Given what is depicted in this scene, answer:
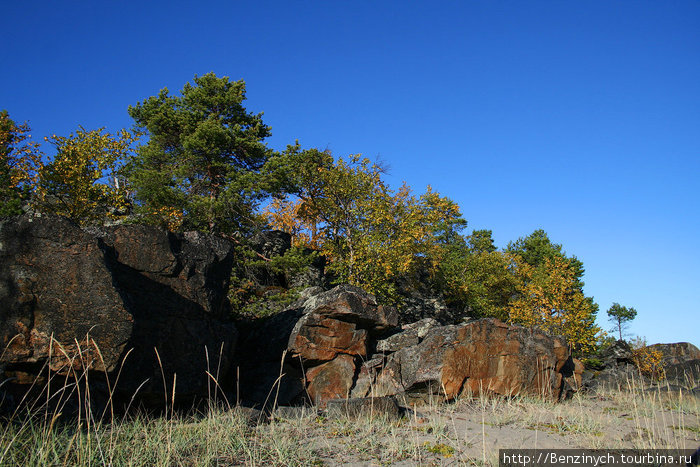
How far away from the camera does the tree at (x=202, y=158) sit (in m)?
21.6

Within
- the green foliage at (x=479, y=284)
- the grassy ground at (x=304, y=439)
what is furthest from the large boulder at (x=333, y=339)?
the green foliage at (x=479, y=284)

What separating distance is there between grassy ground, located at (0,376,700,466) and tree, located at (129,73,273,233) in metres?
14.1

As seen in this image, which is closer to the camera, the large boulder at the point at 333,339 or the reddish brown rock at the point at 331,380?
the reddish brown rock at the point at 331,380

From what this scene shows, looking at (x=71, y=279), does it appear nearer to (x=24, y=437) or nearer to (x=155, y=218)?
(x=24, y=437)

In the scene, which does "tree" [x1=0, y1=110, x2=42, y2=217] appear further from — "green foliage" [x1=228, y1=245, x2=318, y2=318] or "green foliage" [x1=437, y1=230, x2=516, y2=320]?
"green foliage" [x1=437, y1=230, x2=516, y2=320]

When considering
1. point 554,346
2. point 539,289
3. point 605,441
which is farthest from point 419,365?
point 539,289

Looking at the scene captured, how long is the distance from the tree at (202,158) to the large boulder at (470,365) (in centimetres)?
1116

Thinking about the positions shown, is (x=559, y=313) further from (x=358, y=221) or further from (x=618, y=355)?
(x=358, y=221)

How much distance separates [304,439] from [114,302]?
4.10 m

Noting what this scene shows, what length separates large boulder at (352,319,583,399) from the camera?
14.2 metres

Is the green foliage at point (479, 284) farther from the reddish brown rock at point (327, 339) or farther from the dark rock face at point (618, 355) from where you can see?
the reddish brown rock at point (327, 339)

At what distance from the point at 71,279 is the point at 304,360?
7847 millimetres

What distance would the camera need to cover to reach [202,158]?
79.0 ft

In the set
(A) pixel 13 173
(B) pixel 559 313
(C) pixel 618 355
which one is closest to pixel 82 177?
(A) pixel 13 173
